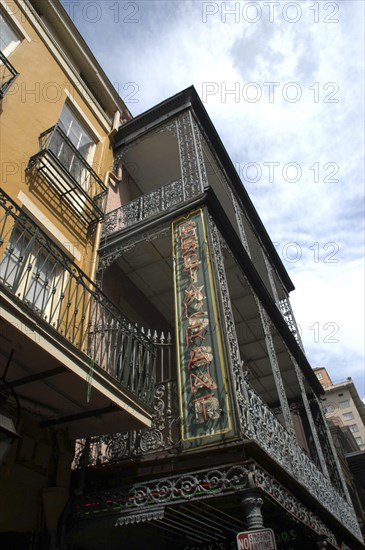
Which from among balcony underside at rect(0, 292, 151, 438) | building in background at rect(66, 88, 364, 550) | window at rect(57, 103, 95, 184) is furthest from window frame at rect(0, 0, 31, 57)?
balcony underside at rect(0, 292, 151, 438)

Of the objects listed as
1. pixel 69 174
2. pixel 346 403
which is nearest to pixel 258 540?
pixel 69 174

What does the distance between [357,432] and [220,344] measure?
2773 inches

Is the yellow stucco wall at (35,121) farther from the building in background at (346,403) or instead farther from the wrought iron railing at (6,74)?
the building in background at (346,403)

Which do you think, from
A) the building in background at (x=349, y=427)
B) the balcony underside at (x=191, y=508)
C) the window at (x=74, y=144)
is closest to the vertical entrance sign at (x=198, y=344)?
the balcony underside at (x=191, y=508)

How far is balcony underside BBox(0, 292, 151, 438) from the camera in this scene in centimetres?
459

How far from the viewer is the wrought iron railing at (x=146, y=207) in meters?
9.30

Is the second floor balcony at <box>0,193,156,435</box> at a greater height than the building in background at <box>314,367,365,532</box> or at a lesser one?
lesser

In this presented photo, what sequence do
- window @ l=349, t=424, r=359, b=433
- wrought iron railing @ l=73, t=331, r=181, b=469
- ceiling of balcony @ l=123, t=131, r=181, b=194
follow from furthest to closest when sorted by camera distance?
window @ l=349, t=424, r=359, b=433
ceiling of balcony @ l=123, t=131, r=181, b=194
wrought iron railing @ l=73, t=331, r=181, b=469

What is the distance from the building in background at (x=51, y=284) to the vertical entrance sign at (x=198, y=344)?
1.95ft

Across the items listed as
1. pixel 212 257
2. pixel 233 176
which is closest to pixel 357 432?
pixel 233 176

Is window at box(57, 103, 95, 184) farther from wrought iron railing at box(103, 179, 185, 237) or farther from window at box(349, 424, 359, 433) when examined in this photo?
window at box(349, 424, 359, 433)

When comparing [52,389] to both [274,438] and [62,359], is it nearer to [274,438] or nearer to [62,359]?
[62,359]

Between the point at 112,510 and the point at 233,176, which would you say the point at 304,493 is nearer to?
the point at 112,510

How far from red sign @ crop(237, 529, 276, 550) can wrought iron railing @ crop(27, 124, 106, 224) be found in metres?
6.36
